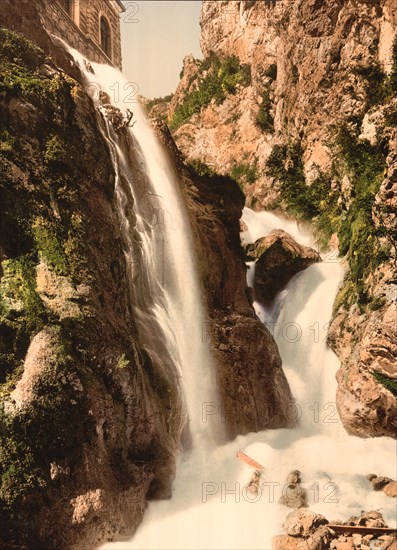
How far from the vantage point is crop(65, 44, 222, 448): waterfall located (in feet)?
52.8

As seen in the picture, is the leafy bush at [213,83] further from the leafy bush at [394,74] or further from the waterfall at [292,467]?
the waterfall at [292,467]

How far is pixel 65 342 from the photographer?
10906mm

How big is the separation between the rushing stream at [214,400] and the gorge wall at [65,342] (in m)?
1.04

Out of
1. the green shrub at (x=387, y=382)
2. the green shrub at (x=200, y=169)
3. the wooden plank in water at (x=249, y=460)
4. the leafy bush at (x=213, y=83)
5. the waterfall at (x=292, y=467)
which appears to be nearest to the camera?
the waterfall at (x=292, y=467)

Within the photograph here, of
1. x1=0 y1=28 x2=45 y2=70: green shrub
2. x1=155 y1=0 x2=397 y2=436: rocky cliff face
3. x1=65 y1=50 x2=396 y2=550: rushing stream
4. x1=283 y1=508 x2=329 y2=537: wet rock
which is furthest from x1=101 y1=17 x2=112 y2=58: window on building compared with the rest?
x1=283 y1=508 x2=329 y2=537: wet rock

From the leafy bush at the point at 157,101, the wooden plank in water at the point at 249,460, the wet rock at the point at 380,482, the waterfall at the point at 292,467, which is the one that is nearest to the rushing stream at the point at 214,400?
the waterfall at the point at 292,467

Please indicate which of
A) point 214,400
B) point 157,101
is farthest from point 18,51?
point 157,101

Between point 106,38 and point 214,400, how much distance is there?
25.2 m

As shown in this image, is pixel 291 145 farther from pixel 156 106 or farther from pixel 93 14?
pixel 156 106

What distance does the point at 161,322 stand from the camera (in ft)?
54.1

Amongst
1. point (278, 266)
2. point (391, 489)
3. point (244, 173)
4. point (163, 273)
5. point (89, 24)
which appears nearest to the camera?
point (391, 489)

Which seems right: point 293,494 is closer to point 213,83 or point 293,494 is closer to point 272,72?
point 272,72

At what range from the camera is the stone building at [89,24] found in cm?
2292

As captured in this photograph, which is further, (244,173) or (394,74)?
(244,173)
